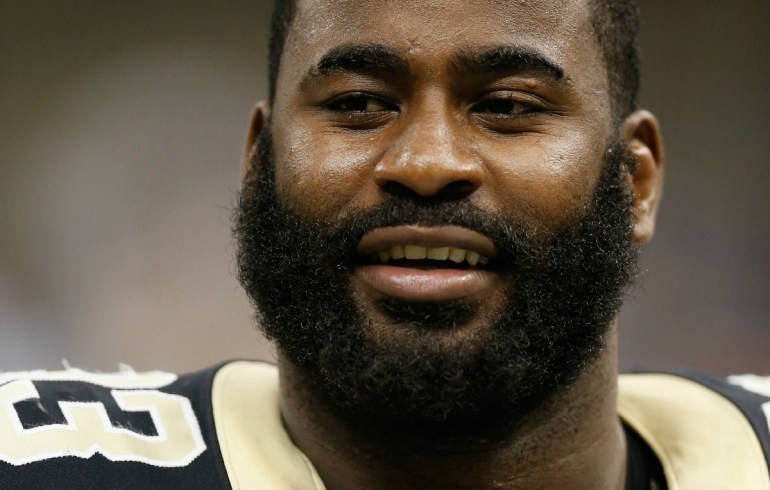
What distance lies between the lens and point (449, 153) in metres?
1.35

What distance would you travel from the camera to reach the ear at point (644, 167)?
1.70 m

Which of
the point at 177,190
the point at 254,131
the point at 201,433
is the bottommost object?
the point at 201,433

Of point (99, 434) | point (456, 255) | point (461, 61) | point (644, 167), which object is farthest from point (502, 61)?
point (99, 434)

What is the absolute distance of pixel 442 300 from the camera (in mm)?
1341

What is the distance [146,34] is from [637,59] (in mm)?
2652

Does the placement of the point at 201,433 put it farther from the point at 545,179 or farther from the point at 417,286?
the point at 545,179

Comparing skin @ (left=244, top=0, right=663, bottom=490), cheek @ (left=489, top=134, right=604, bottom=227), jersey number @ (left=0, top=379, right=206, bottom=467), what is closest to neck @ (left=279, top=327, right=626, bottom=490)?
skin @ (left=244, top=0, right=663, bottom=490)

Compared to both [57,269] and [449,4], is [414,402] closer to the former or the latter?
[449,4]

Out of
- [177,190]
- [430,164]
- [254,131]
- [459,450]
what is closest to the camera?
[430,164]

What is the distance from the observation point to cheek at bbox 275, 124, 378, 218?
1.42 m

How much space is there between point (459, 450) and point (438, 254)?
310 millimetres

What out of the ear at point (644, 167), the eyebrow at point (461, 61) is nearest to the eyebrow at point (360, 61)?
the eyebrow at point (461, 61)

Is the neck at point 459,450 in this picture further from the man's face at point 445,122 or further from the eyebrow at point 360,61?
the eyebrow at point 360,61

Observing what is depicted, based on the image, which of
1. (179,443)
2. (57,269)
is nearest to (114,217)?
(57,269)
